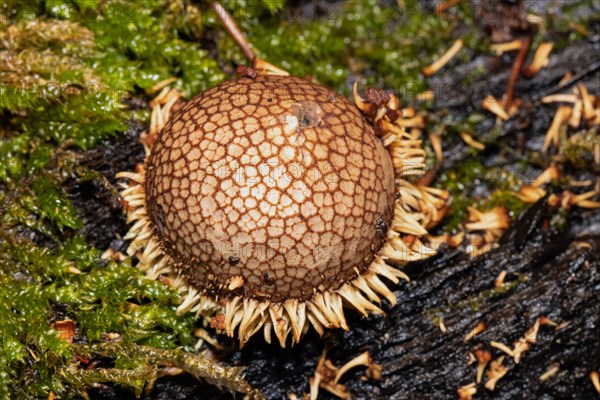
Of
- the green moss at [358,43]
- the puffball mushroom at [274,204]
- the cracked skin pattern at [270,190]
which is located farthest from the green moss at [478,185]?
the cracked skin pattern at [270,190]

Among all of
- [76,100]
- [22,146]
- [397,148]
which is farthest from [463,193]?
[22,146]

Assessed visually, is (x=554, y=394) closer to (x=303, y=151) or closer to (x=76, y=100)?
(x=303, y=151)

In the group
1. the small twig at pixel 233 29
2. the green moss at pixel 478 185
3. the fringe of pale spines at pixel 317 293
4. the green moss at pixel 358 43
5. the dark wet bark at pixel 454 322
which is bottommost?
the dark wet bark at pixel 454 322

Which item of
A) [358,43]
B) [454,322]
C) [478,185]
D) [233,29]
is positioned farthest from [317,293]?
[358,43]

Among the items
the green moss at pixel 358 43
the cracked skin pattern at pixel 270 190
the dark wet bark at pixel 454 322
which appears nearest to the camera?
the cracked skin pattern at pixel 270 190

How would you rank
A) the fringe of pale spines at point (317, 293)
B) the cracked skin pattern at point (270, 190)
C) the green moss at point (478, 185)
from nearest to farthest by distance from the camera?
the cracked skin pattern at point (270, 190)
the fringe of pale spines at point (317, 293)
the green moss at point (478, 185)

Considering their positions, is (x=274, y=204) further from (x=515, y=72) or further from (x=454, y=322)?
(x=515, y=72)

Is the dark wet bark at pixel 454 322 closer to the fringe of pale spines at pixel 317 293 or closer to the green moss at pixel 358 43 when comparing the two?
the fringe of pale spines at pixel 317 293
